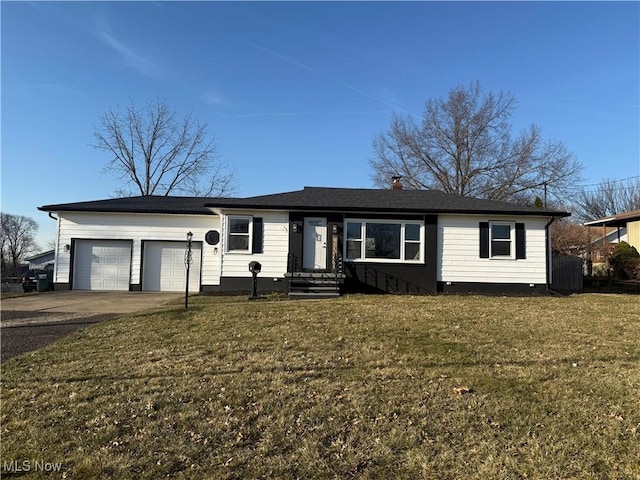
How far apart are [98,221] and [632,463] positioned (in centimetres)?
1717

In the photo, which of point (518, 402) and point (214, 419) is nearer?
point (214, 419)

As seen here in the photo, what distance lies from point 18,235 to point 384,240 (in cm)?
5924

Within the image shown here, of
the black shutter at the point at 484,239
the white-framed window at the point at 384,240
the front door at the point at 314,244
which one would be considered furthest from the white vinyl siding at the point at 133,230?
the black shutter at the point at 484,239

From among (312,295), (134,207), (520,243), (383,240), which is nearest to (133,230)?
(134,207)

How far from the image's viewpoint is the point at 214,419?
390cm

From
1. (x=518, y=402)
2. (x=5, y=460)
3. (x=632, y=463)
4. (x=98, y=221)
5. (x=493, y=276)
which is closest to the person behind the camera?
(x=632, y=463)

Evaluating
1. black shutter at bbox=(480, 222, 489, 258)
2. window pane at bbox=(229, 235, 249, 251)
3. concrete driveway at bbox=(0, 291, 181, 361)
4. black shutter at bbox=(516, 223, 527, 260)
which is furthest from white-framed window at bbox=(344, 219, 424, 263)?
concrete driveway at bbox=(0, 291, 181, 361)

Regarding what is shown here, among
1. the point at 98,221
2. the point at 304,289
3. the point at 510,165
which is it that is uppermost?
the point at 510,165

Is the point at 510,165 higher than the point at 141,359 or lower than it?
higher

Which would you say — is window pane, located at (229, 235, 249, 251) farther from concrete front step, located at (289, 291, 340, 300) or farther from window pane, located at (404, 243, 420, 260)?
window pane, located at (404, 243, 420, 260)

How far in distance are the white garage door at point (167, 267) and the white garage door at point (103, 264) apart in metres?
0.75

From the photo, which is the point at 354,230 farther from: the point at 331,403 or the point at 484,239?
the point at 331,403

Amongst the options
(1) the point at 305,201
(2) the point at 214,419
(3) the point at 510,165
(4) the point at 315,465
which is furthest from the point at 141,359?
(3) the point at 510,165

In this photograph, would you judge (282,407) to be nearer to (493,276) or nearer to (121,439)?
(121,439)
